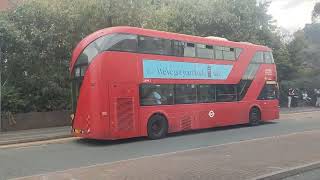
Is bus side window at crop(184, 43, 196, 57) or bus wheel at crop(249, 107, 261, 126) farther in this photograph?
bus wheel at crop(249, 107, 261, 126)

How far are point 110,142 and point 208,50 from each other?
18.7 feet

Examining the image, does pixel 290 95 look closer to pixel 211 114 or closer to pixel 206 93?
pixel 211 114

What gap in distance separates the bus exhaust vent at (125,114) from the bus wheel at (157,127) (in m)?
0.98

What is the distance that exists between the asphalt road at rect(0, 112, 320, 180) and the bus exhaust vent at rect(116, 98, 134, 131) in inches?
22.2

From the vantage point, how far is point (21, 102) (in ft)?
74.1

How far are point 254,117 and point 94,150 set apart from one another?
10015 millimetres

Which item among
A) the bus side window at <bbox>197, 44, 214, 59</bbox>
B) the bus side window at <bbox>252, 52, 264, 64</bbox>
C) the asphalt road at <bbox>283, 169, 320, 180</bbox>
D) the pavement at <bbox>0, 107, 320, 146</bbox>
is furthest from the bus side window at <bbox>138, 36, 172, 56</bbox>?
the asphalt road at <bbox>283, 169, 320, 180</bbox>

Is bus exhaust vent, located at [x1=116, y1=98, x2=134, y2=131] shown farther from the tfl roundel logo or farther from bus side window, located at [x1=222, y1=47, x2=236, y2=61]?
bus side window, located at [x1=222, y1=47, x2=236, y2=61]

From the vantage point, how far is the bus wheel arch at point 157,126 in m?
18.6

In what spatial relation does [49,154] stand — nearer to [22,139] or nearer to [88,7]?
[22,139]

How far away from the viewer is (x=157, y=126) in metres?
19.0

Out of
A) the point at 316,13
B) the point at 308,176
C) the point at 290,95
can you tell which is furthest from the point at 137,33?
the point at 316,13

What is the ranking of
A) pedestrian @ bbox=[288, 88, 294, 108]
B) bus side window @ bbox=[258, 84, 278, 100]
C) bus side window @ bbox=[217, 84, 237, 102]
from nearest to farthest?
bus side window @ bbox=[217, 84, 237, 102] < bus side window @ bbox=[258, 84, 278, 100] < pedestrian @ bbox=[288, 88, 294, 108]

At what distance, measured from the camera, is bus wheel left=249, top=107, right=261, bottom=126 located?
77.9 ft
